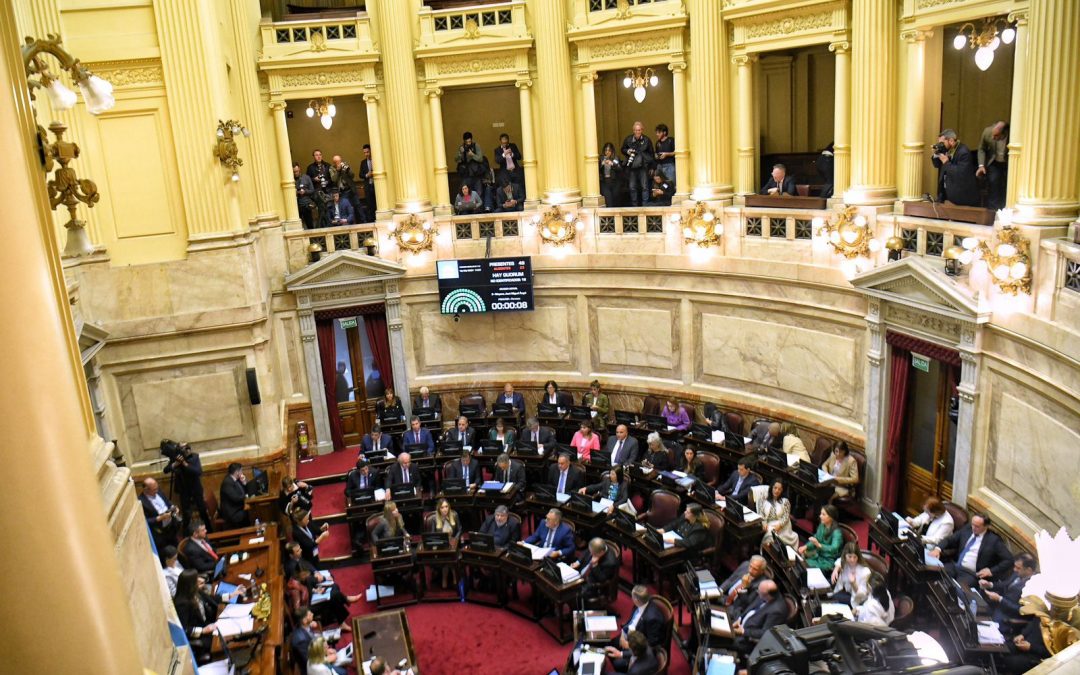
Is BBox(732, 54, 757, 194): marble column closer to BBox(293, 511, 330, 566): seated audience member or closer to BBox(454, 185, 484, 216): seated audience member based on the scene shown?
BBox(454, 185, 484, 216): seated audience member

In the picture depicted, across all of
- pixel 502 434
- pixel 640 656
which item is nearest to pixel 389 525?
pixel 502 434

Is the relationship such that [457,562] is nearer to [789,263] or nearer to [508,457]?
[508,457]

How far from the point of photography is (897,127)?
13.8 meters

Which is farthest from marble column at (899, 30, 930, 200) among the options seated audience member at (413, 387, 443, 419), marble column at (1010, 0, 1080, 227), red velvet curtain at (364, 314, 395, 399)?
red velvet curtain at (364, 314, 395, 399)

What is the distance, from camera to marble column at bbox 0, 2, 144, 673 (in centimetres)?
171

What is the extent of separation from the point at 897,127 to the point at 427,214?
9.22 meters

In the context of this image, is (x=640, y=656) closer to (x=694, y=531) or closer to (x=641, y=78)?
(x=694, y=531)

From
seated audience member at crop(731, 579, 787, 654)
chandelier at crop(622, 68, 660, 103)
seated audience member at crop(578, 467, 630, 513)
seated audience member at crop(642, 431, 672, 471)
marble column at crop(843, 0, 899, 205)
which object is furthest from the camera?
→ chandelier at crop(622, 68, 660, 103)

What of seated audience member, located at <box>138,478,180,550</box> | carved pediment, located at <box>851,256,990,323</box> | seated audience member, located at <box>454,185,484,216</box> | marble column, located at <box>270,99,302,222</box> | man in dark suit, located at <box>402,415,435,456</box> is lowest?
man in dark suit, located at <box>402,415,435,456</box>

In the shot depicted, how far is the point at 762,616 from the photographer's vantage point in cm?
982

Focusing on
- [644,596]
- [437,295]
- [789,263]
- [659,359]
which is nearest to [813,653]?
[644,596]

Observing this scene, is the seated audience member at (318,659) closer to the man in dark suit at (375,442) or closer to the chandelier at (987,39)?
the man in dark suit at (375,442)

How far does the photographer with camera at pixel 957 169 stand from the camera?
484 inches

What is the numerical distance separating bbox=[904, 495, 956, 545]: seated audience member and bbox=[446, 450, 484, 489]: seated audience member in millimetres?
6807
